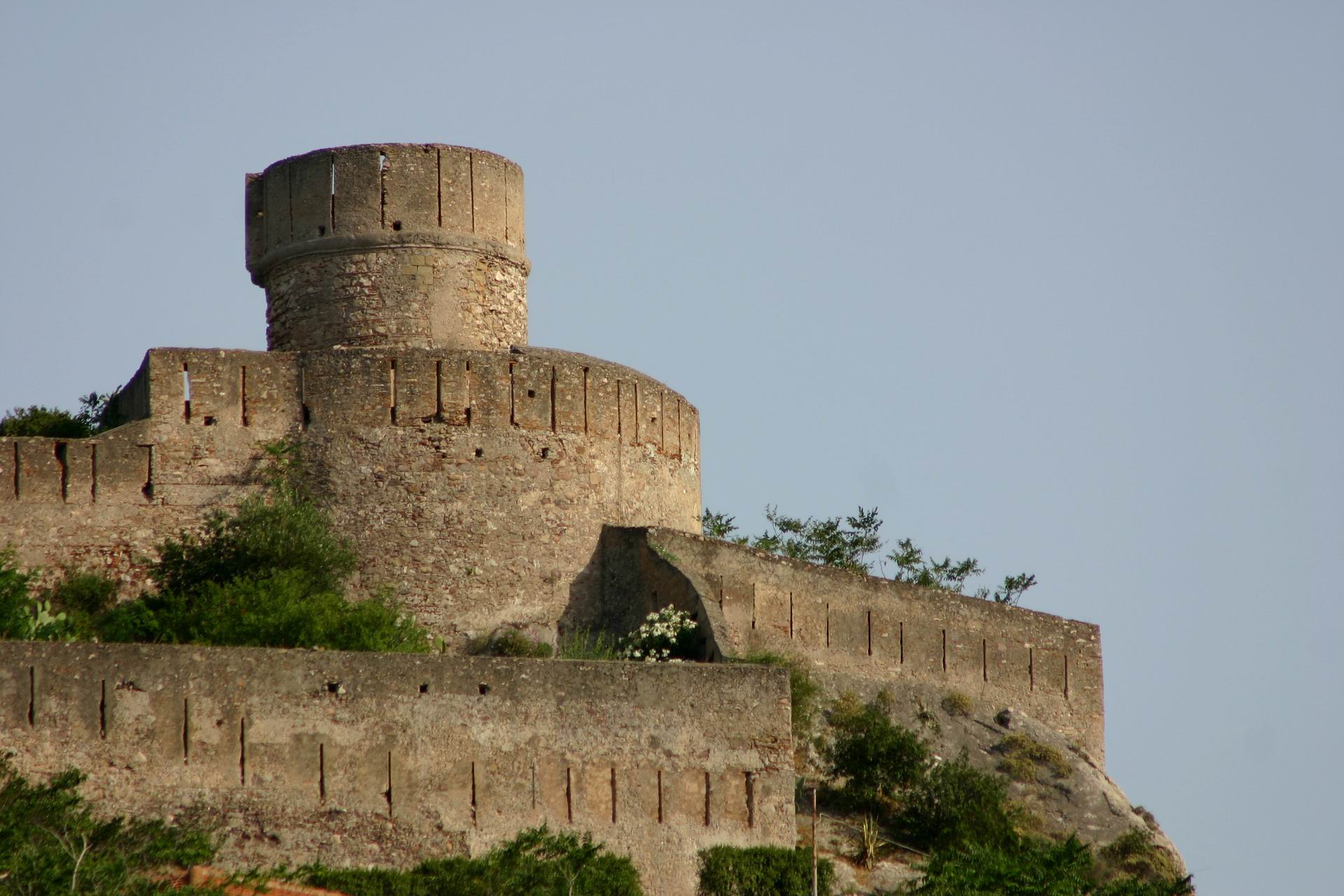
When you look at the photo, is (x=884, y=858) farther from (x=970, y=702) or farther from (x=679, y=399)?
(x=679, y=399)

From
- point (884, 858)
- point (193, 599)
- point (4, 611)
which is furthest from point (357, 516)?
point (884, 858)

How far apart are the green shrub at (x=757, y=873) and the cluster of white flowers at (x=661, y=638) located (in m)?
4.24

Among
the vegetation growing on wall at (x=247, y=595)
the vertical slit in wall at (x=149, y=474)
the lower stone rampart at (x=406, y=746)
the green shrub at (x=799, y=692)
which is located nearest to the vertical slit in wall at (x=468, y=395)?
the vegetation growing on wall at (x=247, y=595)

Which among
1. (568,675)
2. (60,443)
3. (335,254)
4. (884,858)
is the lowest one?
(884,858)

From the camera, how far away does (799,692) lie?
128 ft

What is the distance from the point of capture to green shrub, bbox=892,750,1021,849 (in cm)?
3741

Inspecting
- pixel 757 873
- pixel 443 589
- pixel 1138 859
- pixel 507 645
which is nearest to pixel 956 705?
pixel 1138 859

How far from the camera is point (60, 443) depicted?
130ft

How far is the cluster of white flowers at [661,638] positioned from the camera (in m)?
39.3

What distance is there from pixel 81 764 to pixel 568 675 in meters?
5.88

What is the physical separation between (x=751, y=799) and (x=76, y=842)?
8.26 metres

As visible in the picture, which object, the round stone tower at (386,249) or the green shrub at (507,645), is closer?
the green shrub at (507,645)

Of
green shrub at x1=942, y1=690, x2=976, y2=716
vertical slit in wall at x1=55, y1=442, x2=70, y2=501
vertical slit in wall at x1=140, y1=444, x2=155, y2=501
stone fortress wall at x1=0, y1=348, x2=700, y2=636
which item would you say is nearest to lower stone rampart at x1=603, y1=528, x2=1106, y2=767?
green shrub at x1=942, y1=690, x2=976, y2=716

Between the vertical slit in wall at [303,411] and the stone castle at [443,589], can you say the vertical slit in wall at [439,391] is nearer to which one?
the stone castle at [443,589]
